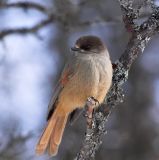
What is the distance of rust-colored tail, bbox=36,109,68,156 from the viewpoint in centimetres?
491

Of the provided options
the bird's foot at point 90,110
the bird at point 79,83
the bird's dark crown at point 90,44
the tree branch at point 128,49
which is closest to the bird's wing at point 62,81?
the bird at point 79,83

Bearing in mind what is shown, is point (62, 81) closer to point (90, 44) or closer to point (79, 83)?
point (79, 83)

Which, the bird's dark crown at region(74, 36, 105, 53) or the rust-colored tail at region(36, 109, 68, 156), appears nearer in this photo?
the rust-colored tail at region(36, 109, 68, 156)

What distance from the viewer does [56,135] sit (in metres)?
5.25

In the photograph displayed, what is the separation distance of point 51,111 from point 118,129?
187 inches

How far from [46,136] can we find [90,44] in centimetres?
73

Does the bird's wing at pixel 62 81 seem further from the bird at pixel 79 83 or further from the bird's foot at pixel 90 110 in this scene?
the bird's foot at pixel 90 110

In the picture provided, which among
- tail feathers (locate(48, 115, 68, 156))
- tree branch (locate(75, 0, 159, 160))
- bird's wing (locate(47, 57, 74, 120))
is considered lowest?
tail feathers (locate(48, 115, 68, 156))

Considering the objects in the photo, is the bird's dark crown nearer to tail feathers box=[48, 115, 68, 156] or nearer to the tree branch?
tail feathers box=[48, 115, 68, 156]

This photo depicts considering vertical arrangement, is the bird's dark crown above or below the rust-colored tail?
above

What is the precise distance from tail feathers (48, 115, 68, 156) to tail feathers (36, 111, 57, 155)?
1.1 inches

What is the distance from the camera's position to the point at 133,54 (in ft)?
13.5

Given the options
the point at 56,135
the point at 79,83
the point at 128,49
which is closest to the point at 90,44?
the point at 79,83

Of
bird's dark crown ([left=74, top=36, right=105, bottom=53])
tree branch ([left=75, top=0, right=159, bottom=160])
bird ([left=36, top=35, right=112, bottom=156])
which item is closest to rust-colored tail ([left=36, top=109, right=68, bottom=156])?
bird ([left=36, top=35, right=112, bottom=156])
